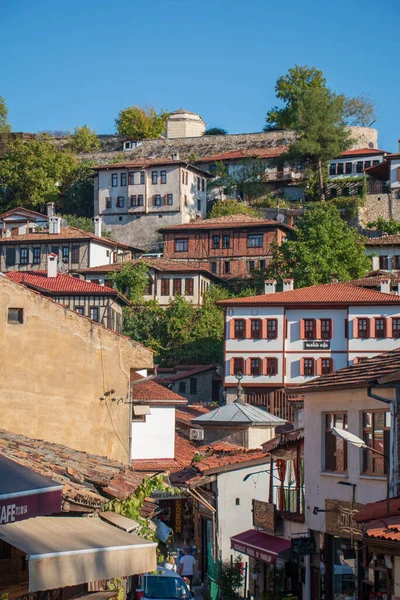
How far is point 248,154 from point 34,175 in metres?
18.3

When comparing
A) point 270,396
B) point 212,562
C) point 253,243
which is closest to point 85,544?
point 212,562

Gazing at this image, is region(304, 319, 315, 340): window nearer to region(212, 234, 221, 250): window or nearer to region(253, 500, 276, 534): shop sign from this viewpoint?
region(212, 234, 221, 250): window

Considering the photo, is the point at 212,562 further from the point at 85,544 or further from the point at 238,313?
the point at 238,313

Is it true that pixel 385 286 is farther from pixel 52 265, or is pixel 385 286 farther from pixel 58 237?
pixel 58 237

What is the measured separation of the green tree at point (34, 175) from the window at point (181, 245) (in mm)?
16144

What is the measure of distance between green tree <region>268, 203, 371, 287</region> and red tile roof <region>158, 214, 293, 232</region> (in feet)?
16.2

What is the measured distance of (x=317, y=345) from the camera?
211 ft

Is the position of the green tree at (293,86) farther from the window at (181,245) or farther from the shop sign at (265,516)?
the shop sign at (265,516)

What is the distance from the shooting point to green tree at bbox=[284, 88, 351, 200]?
91625 mm

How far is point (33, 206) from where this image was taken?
95.4 metres

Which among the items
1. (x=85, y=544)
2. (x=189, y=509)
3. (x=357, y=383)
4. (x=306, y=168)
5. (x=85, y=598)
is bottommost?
(x=189, y=509)

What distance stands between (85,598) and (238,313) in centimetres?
4975

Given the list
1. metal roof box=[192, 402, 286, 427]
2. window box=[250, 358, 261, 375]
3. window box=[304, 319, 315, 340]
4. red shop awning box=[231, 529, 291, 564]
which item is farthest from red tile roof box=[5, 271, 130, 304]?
red shop awning box=[231, 529, 291, 564]

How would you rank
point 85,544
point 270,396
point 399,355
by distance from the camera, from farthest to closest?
point 270,396 → point 399,355 → point 85,544
